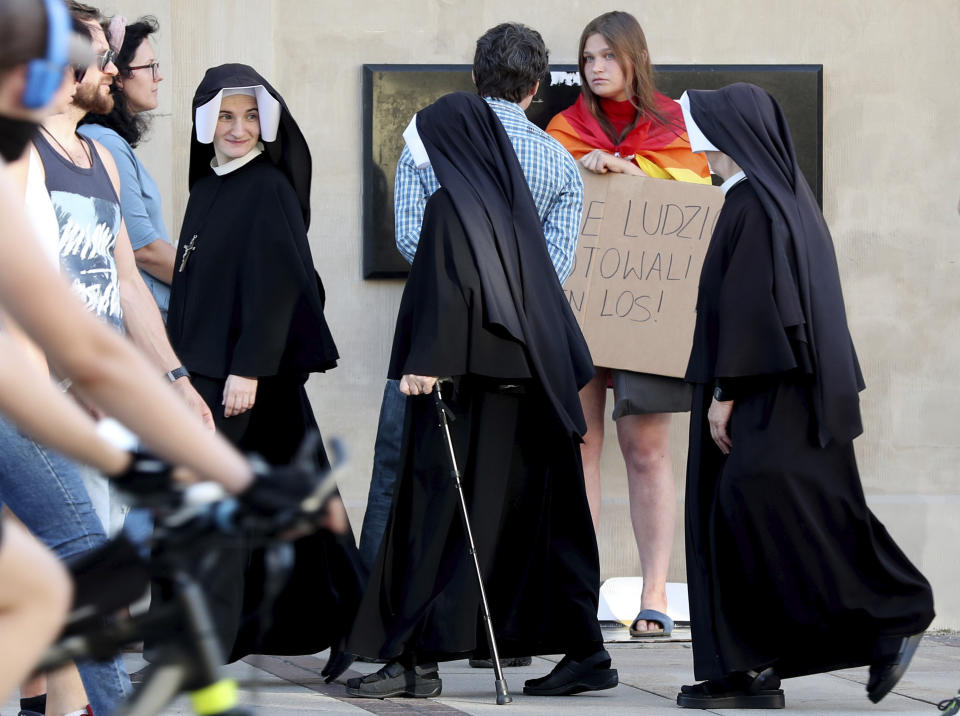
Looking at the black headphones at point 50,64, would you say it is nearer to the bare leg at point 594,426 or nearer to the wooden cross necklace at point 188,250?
the wooden cross necklace at point 188,250

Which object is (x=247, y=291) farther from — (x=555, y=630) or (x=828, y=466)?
(x=828, y=466)

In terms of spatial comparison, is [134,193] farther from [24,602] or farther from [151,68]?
[24,602]

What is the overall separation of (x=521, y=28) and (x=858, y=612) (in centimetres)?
231

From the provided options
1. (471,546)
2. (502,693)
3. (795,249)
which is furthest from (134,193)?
(795,249)

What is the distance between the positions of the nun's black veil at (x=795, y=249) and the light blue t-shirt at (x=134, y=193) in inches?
78.5

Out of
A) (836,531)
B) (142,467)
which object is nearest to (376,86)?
(836,531)

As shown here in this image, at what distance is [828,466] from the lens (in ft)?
16.6

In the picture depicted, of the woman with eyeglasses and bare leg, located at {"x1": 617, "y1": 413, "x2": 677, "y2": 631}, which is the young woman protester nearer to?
bare leg, located at {"x1": 617, "y1": 413, "x2": 677, "y2": 631}

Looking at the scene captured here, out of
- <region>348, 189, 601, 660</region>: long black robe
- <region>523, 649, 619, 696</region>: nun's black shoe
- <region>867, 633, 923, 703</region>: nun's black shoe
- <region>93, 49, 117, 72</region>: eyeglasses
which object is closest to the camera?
<region>93, 49, 117, 72</region>: eyeglasses

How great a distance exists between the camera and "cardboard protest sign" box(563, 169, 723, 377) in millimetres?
6582

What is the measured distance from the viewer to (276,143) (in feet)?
18.2

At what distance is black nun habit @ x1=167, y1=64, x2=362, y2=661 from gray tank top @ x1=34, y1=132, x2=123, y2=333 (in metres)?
1.09

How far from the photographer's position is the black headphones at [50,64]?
2.19m

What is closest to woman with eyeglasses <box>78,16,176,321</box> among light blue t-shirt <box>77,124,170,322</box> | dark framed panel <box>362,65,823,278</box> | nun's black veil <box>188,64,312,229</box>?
light blue t-shirt <box>77,124,170,322</box>
